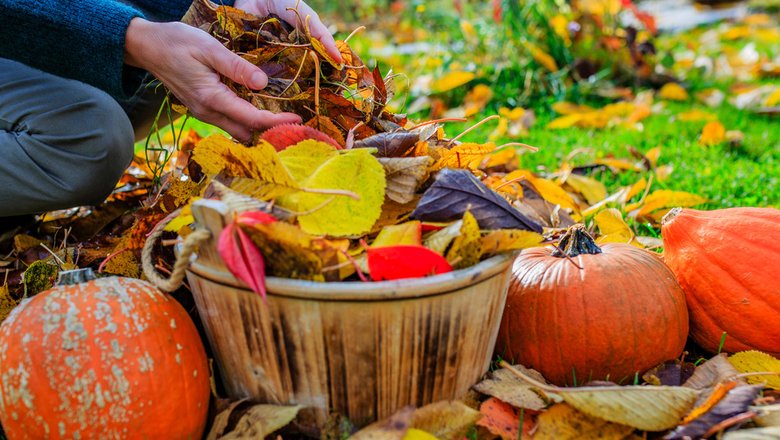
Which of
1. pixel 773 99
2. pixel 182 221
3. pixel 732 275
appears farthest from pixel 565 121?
pixel 182 221

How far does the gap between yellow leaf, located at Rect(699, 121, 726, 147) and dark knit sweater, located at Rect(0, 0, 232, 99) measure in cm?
234

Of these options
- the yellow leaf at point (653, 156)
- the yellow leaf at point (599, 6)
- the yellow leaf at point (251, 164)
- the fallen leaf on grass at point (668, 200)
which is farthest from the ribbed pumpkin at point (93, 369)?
the yellow leaf at point (599, 6)

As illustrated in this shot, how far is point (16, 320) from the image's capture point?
121cm

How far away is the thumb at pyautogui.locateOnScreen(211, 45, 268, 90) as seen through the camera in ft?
4.70

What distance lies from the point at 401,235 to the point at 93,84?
0.90m

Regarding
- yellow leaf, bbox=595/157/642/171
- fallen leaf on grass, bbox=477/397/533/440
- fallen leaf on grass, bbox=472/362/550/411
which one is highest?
yellow leaf, bbox=595/157/642/171

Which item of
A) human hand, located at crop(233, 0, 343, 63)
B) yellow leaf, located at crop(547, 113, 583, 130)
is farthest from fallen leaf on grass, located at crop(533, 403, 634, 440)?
yellow leaf, located at crop(547, 113, 583, 130)

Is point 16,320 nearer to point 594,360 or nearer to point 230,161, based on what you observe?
point 230,161

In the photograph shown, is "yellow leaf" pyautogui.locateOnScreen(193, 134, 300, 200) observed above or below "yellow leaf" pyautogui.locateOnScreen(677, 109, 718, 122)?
above

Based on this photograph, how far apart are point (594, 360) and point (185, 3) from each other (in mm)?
1615

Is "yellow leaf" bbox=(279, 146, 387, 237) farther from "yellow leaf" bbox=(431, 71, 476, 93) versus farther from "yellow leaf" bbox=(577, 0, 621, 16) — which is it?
"yellow leaf" bbox=(577, 0, 621, 16)

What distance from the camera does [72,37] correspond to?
1.57m

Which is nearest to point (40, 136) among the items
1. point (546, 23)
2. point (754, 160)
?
point (754, 160)

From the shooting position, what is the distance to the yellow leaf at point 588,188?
236cm
